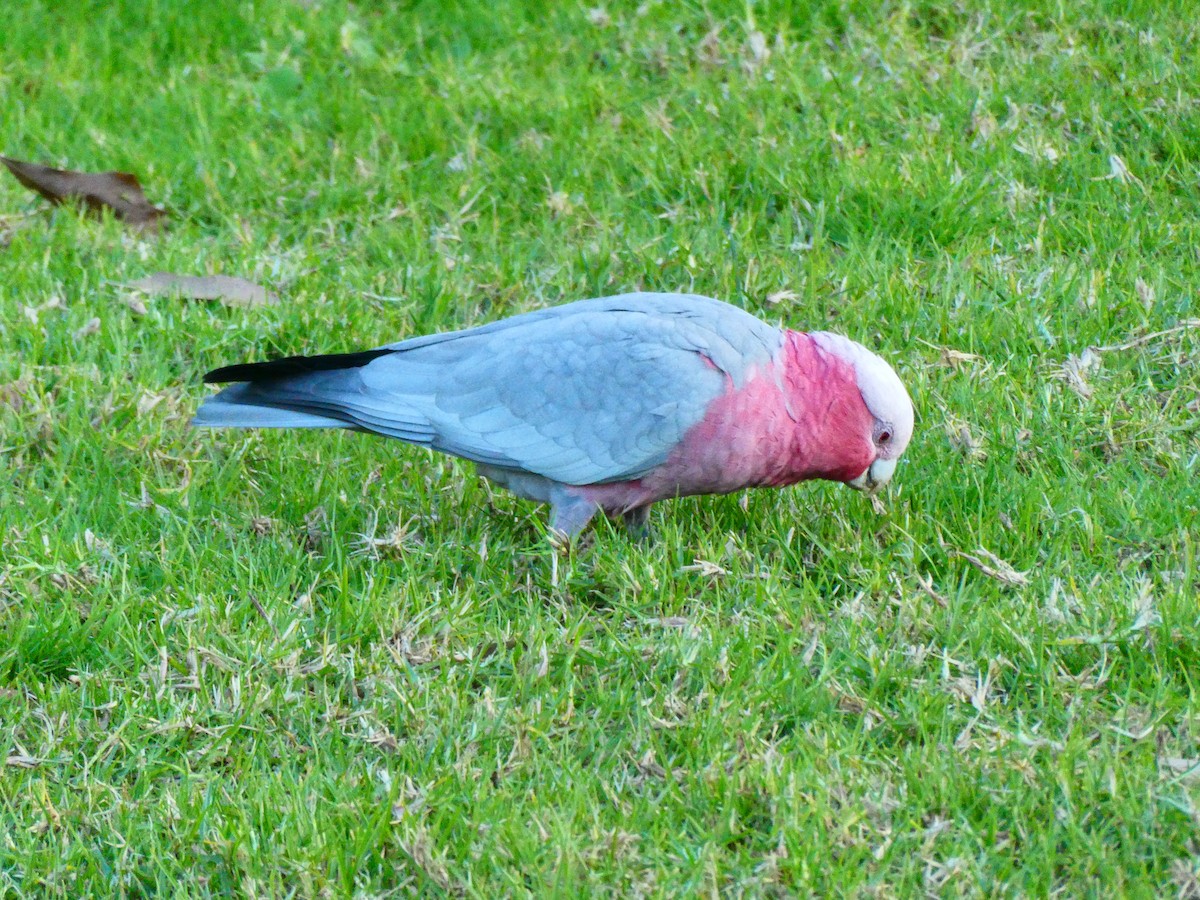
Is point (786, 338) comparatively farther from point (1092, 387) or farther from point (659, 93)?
point (659, 93)

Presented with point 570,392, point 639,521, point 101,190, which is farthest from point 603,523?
point 101,190

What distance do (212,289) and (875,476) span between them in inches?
95.7

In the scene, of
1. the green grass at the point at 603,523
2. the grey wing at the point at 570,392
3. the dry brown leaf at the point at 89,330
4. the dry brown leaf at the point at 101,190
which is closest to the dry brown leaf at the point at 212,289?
the green grass at the point at 603,523

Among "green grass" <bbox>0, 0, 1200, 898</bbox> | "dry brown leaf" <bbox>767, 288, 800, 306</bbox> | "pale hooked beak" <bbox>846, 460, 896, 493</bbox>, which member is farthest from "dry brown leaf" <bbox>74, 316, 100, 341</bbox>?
"pale hooked beak" <bbox>846, 460, 896, 493</bbox>

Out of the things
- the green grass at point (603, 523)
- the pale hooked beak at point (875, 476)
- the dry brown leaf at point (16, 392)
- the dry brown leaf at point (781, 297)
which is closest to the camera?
the green grass at point (603, 523)

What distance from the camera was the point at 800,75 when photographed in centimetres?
547

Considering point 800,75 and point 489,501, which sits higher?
point 800,75

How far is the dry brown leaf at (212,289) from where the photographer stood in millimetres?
4730

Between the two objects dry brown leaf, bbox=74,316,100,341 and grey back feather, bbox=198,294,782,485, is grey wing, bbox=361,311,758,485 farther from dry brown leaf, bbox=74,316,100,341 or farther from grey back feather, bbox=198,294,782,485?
dry brown leaf, bbox=74,316,100,341

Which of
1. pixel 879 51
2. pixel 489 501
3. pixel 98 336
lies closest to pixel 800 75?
pixel 879 51

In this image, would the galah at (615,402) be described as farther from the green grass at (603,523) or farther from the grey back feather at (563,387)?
the green grass at (603,523)

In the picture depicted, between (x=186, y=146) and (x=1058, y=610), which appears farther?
(x=186, y=146)

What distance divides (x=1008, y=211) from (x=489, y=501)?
212 cm

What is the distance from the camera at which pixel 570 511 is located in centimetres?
366
